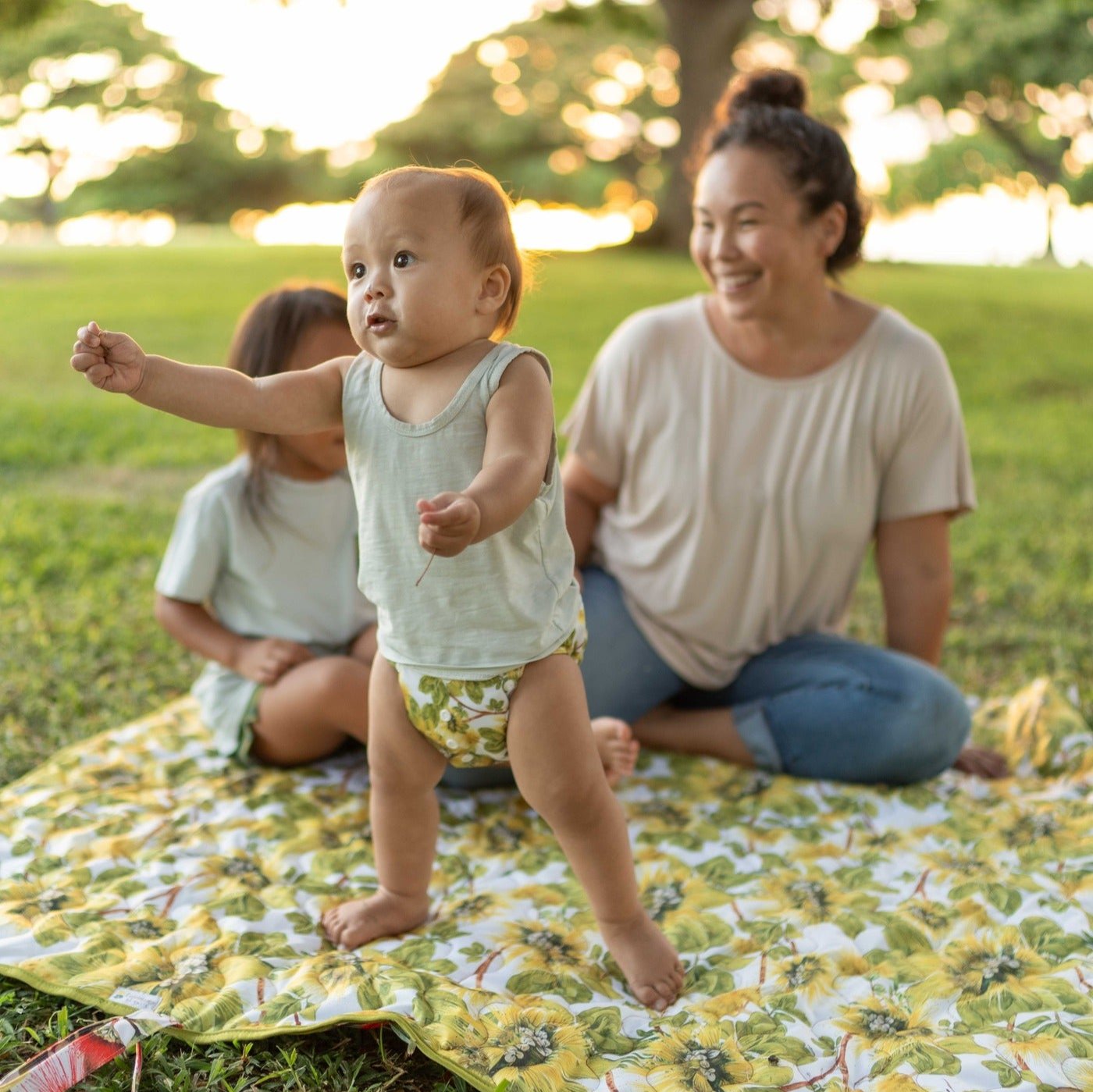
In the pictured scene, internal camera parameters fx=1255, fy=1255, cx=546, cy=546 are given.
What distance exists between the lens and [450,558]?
5.29ft

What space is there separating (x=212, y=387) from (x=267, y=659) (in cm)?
101

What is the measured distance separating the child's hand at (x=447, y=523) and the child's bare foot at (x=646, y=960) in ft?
2.65

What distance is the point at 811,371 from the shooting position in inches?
102

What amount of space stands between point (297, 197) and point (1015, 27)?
942 cm

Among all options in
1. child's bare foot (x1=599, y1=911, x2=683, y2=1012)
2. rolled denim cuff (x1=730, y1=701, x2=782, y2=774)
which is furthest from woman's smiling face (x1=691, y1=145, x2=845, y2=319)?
child's bare foot (x1=599, y1=911, x2=683, y2=1012)

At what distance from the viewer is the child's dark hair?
2.41m

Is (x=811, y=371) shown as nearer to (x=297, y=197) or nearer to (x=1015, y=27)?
(x=1015, y=27)

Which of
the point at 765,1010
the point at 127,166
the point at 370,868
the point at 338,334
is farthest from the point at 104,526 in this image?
the point at 127,166

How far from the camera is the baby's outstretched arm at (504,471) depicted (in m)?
1.30

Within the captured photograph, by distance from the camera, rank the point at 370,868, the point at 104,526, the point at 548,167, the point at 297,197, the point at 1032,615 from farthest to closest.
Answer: the point at 297,197 → the point at 548,167 → the point at 104,526 → the point at 1032,615 → the point at 370,868

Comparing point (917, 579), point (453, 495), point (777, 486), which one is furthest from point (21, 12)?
point (453, 495)

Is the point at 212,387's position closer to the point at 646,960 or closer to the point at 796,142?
the point at 646,960

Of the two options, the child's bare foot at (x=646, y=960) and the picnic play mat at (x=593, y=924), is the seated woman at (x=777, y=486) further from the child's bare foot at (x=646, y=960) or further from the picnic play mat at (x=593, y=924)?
the child's bare foot at (x=646, y=960)

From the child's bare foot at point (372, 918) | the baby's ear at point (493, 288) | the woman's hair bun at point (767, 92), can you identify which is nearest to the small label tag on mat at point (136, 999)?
the child's bare foot at point (372, 918)
